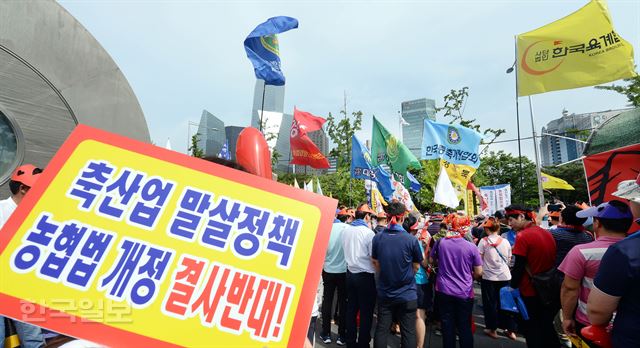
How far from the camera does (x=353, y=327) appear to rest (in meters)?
4.47

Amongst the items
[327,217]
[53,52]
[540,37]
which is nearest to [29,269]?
[327,217]

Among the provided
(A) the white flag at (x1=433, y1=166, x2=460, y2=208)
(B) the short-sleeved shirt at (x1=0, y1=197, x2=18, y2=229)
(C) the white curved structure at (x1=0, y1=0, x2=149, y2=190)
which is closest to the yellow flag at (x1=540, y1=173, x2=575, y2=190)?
(A) the white flag at (x1=433, y1=166, x2=460, y2=208)

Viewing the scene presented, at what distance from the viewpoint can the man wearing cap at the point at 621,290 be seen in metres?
1.73

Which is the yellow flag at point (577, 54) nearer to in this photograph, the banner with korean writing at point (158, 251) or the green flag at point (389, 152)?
the green flag at point (389, 152)

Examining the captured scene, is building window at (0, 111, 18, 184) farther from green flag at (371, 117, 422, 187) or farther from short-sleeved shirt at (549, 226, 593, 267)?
green flag at (371, 117, 422, 187)

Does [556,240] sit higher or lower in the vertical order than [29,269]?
higher

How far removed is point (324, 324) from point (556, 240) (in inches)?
133

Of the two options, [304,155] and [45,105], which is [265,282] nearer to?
[45,105]

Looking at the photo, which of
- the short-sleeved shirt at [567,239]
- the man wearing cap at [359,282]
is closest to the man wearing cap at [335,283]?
the man wearing cap at [359,282]

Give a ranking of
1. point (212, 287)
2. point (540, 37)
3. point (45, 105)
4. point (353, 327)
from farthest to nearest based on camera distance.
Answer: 1. point (540, 37)
2. point (353, 327)
3. point (45, 105)
4. point (212, 287)

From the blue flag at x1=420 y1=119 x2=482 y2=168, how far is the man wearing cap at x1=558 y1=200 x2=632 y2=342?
602 cm

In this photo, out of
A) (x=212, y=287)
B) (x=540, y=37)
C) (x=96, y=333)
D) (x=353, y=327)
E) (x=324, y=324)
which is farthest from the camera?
(x=540, y=37)

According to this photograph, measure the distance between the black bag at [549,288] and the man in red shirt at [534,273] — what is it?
0.06 metres

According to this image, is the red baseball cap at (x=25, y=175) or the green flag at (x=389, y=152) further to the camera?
the green flag at (x=389, y=152)
